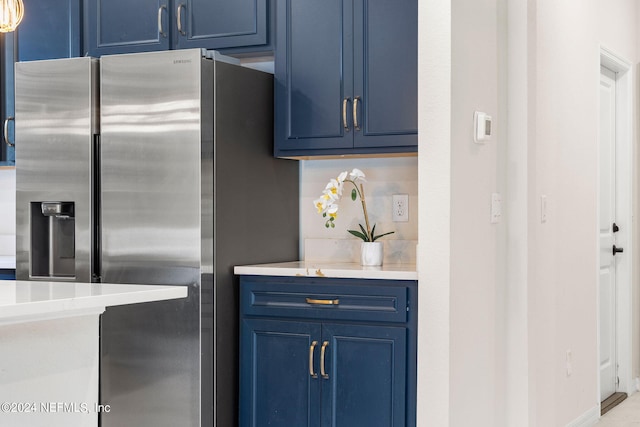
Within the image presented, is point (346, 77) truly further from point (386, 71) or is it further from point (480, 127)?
point (480, 127)

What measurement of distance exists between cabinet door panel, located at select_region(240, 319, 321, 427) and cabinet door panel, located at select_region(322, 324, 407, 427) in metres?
0.07

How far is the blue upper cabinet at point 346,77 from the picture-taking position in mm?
3566

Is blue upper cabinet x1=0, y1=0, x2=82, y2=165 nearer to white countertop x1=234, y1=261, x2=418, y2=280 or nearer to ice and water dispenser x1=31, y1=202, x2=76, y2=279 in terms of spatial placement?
ice and water dispenser x1=31, y1=202, x2=76, y2=279

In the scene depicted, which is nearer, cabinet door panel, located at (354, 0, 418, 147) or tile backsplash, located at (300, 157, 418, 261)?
cabinet door panel, located at (354, 0, 418, 147)

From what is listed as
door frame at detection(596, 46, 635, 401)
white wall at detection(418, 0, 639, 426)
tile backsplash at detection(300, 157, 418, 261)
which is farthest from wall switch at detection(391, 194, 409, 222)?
door frame at detection(596, 46, 635, 401)

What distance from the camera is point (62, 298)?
2.00 m

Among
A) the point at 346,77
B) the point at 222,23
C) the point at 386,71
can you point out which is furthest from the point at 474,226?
the point at 222,23

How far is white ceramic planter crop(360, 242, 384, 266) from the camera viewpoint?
3643 mm

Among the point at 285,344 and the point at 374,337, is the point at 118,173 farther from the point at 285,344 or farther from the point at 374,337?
the point at 374,337

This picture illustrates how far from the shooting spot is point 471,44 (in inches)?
129

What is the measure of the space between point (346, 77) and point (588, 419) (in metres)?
2.21

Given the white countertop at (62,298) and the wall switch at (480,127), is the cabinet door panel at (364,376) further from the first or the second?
the white countertop at (62,298)

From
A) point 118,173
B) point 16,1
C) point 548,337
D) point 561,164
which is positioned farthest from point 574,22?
point 16,1

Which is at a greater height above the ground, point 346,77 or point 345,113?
point 346,77
